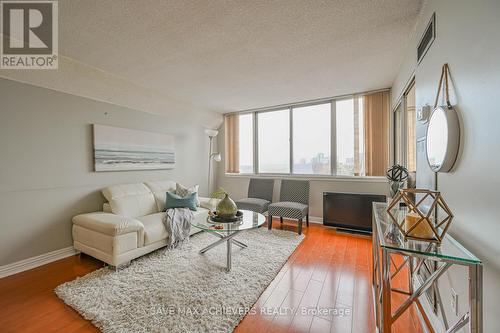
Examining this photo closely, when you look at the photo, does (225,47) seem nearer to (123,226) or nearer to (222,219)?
(222,219)

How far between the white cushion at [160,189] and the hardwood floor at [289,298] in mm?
1072

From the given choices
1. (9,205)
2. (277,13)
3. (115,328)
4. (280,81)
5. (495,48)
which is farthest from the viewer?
(280,81)

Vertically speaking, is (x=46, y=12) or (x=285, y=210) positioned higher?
(x=46, y=12)

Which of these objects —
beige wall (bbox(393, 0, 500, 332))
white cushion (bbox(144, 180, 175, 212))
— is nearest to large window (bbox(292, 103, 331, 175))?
white cushion (bbox(144, 180, 175, 212))

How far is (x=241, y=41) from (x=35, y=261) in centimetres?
342

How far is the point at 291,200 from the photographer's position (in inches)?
162

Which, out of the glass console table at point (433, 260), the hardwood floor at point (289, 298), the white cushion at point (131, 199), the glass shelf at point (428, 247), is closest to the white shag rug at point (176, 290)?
the hardwood floor at point (289, 298)

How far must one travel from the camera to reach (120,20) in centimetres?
185

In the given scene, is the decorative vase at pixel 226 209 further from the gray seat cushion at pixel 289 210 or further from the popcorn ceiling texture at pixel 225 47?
the popcorn ceiling texture at pixel 225 47

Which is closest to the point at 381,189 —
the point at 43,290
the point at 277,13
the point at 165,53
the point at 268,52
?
the point at 268,52

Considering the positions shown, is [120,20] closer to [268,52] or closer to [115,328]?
[268,52]

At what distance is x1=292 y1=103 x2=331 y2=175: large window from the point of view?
4179 millimetres

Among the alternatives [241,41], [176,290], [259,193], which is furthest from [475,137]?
[259,193]

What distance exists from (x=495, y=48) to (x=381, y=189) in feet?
10.3
